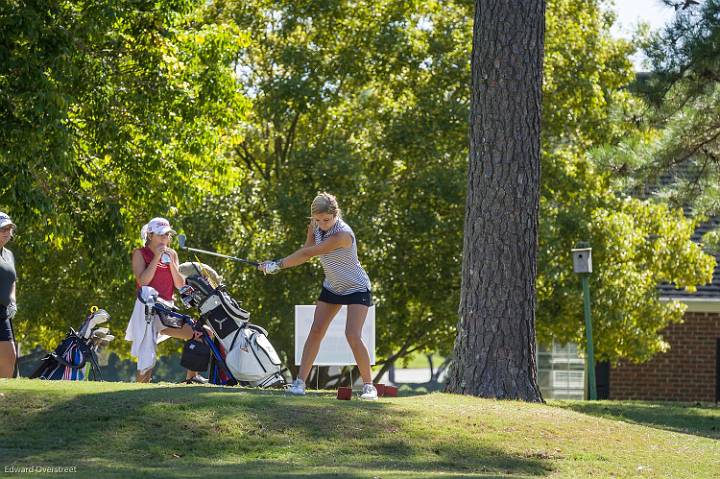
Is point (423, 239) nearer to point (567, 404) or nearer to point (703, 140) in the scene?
point (703, 140)

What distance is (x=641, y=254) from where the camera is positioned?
942 inches

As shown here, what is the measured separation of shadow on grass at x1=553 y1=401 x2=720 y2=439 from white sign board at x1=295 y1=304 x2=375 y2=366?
83.2 inches

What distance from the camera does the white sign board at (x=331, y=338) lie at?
1330cm

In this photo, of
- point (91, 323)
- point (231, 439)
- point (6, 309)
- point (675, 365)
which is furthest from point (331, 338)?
point (675, 365)

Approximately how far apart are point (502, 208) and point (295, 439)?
4113 mm

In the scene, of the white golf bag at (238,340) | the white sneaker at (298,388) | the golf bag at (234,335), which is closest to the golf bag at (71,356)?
the golf bag at (234,335)

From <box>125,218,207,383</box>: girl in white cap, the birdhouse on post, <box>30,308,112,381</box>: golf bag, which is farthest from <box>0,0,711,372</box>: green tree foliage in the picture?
<box>125,218,207,383</box>: girl in white cap

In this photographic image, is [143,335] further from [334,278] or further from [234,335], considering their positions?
[334,278]

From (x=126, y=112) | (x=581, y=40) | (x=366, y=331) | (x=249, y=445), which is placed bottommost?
(x=249, y=445)

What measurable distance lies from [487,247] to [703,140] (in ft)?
20.4

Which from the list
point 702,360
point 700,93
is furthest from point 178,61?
point 702,360

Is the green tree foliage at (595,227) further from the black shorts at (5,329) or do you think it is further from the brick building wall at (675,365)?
the black shorts at (5,329)

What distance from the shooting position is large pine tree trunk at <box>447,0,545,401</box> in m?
11.7

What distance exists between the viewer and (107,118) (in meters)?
17.8
